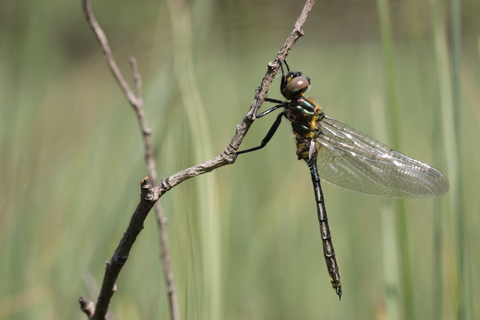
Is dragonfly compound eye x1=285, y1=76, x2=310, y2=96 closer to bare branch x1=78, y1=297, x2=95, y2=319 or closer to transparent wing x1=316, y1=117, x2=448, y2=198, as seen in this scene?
transparent wing x1=316, y1=117, x2=448, y2=198

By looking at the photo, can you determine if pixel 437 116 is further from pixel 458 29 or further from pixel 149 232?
pixel 149 232

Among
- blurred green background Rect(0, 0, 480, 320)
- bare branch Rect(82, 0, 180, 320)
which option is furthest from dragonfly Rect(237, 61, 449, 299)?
bare branch Rect(82, 0, 180, 320)

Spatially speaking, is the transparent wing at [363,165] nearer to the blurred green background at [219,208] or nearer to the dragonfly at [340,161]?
the dragonfly at [340,161]

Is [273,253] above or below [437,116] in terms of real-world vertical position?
below

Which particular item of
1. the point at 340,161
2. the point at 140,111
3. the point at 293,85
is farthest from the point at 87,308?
the point at 340,161

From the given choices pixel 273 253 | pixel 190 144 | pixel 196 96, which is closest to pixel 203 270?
pixel 190 144

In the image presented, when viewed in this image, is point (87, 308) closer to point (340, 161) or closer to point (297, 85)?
point (297, 85)
